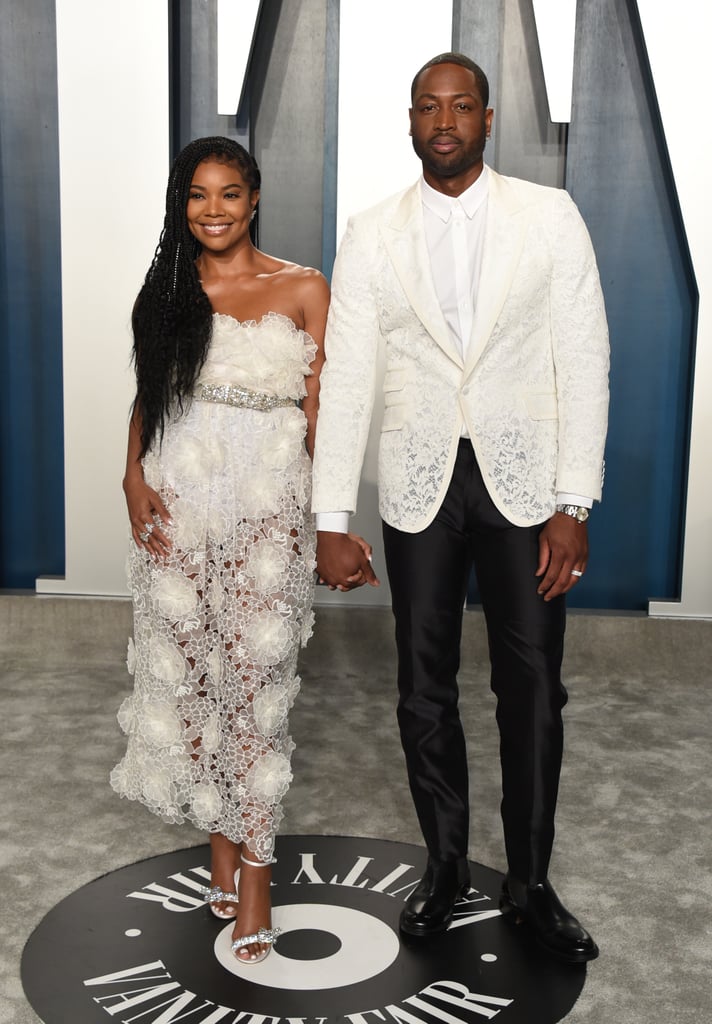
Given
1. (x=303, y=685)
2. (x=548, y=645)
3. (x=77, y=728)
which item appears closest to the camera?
(x=548, y=645)

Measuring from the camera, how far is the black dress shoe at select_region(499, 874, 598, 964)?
226cm

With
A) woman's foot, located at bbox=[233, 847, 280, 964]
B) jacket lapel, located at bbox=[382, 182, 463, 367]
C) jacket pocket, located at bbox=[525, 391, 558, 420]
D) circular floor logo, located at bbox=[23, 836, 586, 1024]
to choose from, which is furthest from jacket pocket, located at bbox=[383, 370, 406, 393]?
circular floor logo, located at bbox=[23, 836, 586, 1024]

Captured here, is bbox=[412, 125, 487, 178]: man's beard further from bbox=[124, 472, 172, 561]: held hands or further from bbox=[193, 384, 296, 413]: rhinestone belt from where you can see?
bbox=[124, 472, 172, 561]: held hands

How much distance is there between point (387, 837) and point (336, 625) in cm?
166

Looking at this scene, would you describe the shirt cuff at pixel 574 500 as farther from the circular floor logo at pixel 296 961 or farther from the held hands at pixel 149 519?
the circular floor logo at pixel 296 961

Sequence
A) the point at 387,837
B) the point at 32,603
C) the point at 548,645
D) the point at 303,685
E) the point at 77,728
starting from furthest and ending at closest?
the point at 32,603 → the point at 303,685 → the point at 77,728 → the point at 387,837 → the point at 548,645

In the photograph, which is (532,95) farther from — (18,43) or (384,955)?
(384,955)

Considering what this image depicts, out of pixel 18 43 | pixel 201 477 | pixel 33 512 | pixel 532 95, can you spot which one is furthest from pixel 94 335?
pixel 201 477

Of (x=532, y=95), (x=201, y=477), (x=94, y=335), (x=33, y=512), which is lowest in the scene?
(x=33, y=512)

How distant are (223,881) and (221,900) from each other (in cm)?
4

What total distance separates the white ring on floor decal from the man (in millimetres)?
326

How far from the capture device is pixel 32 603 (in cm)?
457

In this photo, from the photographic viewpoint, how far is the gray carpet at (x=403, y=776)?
238 cm

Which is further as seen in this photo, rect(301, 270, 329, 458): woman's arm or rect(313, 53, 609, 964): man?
rect(301, 270, 329, 458): woman's arm
